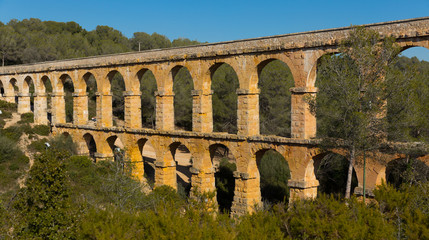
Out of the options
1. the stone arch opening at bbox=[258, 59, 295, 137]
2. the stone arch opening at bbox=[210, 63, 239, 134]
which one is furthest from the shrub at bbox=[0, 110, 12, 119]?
the stone arch opening at bbox=[258, 59, 295, 137]

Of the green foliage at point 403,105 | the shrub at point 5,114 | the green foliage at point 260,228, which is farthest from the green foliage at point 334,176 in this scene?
the shrub at point 5,114

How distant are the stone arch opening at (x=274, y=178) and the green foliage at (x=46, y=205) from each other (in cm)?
1067

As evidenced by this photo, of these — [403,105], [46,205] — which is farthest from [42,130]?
[403,105]

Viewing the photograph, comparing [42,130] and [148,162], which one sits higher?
[42,130]

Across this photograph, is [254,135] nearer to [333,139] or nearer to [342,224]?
[333,139]

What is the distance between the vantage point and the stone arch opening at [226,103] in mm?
32312

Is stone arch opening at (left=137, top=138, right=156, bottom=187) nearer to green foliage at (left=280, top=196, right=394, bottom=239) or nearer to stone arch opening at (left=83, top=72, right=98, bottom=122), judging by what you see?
stone arch opening at (left=83, top=72, right=98, bottom=122)

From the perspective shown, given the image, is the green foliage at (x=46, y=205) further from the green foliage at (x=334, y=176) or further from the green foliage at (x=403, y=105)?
the green foliage at (x=334, y=176)

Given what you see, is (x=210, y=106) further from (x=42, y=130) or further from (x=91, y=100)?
(x=91, y=100)

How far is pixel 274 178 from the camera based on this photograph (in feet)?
75.6

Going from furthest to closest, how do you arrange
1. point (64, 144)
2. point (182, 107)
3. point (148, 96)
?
point (148, 96) < point (182, 107) < point (64, 144)

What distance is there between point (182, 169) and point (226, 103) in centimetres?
529

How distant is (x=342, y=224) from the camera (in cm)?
1120

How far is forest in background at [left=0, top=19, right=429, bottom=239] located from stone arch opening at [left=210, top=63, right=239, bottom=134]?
71 millimetres
